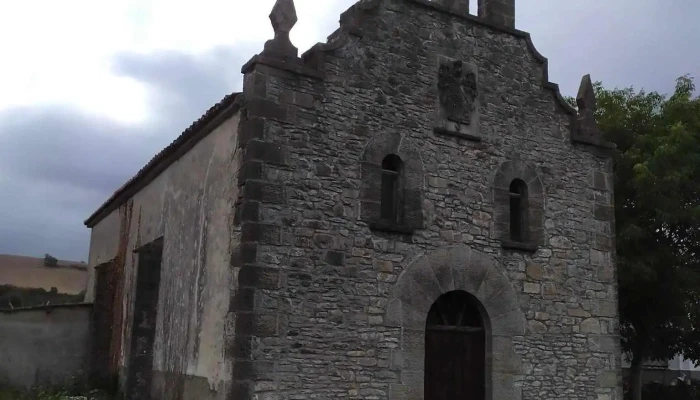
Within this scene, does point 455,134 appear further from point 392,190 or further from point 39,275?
point 39,275

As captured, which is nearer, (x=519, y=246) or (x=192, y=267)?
(x=192, y=267)

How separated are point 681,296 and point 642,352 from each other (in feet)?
6.77

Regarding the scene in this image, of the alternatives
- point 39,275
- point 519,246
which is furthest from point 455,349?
point 39,275

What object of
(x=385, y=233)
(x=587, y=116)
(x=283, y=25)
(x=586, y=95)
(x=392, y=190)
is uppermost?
(x=586, y=95)

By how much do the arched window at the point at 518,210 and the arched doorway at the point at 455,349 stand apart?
1.53m

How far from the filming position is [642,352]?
16672 mm

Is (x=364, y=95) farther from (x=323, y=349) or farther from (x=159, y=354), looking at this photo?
(x=159, y=354)

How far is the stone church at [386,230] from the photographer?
9.08 metres

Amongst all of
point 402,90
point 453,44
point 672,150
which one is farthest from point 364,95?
point 672,150

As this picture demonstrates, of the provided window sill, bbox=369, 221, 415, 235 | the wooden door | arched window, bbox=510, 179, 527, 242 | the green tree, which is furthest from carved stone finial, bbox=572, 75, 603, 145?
the wooden door

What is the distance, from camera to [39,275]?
1559 inches

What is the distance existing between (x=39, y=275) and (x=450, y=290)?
35.3 metres

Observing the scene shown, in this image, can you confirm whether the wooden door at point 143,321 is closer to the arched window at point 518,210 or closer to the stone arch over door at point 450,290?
the stone arch over door at point 450,290

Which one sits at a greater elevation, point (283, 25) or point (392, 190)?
point (283, 25)
